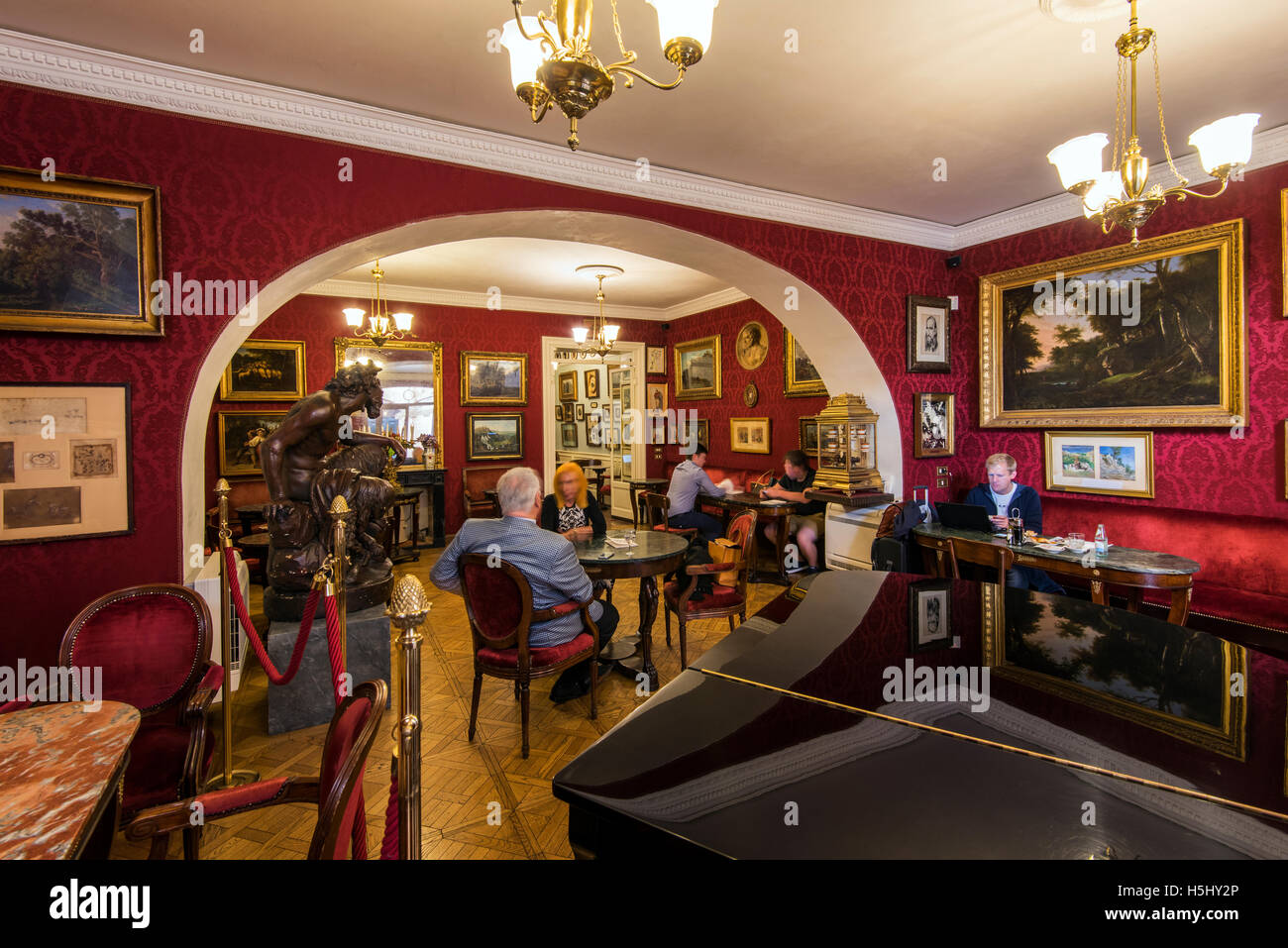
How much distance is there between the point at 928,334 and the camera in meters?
5.93

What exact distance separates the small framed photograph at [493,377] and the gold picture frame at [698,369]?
8.84ft

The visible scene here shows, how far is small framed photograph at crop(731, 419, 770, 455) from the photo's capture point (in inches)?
341

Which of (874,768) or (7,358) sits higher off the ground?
(7,358)

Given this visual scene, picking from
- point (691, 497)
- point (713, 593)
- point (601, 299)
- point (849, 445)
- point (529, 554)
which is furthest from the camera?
point (601, 299)

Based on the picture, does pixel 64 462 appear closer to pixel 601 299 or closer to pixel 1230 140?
pixel 1230 140

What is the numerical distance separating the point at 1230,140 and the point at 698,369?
7702 millimetres

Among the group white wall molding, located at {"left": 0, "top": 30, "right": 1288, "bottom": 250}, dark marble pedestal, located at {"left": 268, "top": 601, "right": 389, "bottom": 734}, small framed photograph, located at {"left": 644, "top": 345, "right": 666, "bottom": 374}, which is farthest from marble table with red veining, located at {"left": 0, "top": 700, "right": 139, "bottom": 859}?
small framed photograph, located at {"left": 644, "top": 345, "right": 666, "bottom": 374}

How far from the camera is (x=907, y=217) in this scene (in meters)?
5.67

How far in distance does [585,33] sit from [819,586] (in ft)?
8.78

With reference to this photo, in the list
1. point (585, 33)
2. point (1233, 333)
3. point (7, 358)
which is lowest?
point (7, 358)

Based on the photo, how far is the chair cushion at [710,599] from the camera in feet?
13.5

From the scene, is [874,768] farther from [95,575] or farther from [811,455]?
[811,455]

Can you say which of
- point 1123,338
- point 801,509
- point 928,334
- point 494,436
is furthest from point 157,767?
point 494,436
